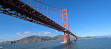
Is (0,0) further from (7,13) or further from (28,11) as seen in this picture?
(28,11)

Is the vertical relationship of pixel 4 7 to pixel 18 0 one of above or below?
below

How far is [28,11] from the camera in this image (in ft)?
70.1

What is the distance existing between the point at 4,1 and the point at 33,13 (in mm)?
8169

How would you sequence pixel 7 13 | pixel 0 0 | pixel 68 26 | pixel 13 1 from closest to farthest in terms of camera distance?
pixel 0 0
pixel 13 1
pixel 7 13
pixel 68 26

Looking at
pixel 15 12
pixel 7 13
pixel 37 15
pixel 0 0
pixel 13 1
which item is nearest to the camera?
pixel 0 0

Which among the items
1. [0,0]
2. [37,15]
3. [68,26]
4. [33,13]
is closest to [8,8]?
[0,0]

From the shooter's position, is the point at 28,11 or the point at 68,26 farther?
the point at 68,26

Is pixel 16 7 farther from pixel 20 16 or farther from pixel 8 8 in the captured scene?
pixel 20 16

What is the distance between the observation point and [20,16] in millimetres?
21562

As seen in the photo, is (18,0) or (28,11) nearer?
(18,0)

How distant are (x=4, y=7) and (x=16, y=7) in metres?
2.15

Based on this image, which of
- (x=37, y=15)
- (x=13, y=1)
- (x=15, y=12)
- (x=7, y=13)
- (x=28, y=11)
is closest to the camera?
(x=13, y=1)

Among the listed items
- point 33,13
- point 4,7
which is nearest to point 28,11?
point 33,13

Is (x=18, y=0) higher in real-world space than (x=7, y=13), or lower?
higher
